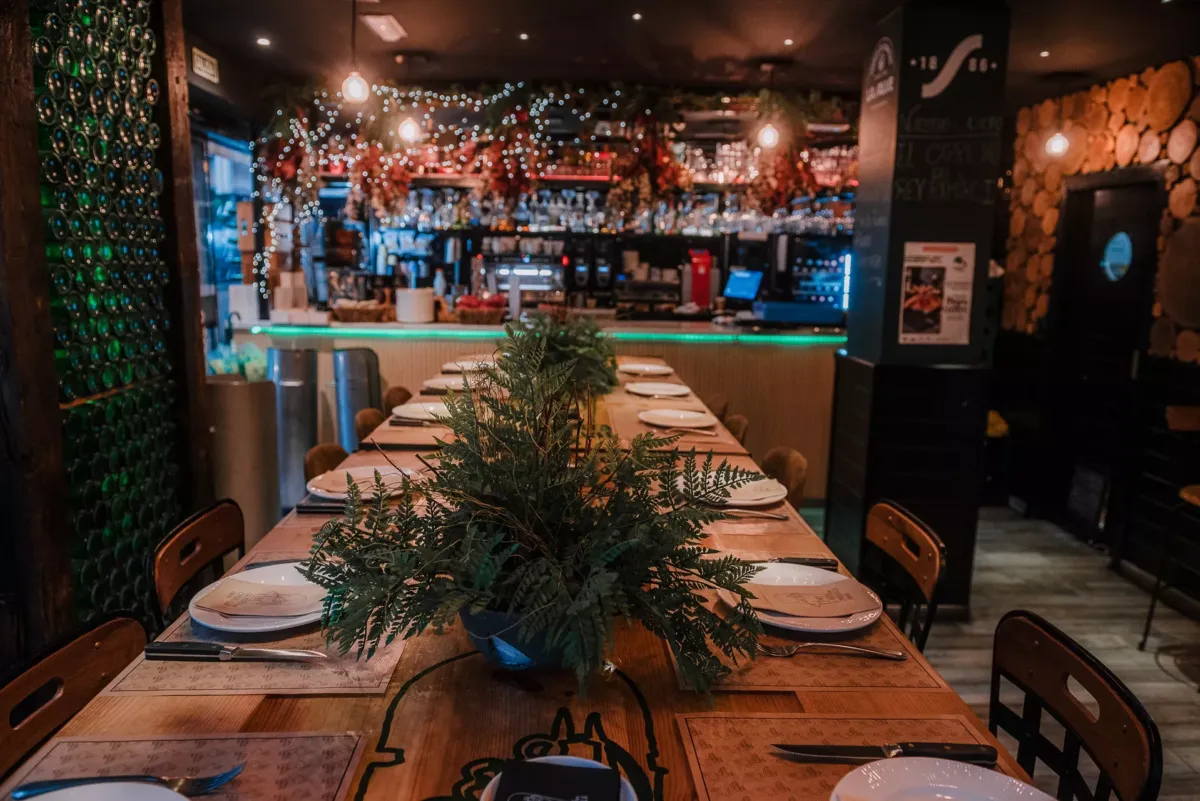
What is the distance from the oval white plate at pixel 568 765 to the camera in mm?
994

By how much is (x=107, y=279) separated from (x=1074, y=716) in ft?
10.1

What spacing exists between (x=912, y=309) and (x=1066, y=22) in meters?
1.79

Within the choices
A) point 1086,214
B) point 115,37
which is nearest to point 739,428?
point 115,37

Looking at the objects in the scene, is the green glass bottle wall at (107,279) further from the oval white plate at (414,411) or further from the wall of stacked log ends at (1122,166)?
the wall of stacked log ends at (1122,166)

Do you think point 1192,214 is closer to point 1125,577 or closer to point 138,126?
point 1125,577

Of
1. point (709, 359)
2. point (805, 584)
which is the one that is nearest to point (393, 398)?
point (709, 359)

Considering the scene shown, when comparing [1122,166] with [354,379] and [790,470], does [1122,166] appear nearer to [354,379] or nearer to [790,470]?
[790,470]

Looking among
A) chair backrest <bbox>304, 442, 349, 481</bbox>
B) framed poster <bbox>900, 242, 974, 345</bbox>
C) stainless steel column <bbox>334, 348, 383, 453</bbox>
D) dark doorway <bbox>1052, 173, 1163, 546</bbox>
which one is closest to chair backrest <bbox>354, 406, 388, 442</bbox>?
chair backrest <bbox>304, 442, 349, 481</bbox>

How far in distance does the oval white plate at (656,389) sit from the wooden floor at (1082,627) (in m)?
1.63

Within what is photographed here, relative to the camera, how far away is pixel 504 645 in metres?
1.33

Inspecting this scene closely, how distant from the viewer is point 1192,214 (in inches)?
177

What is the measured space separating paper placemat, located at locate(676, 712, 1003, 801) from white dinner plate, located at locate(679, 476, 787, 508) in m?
1.01

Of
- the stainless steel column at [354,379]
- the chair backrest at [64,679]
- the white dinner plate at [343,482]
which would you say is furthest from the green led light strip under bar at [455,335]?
the chair backrest at [64,679]

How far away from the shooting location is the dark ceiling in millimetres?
4402
